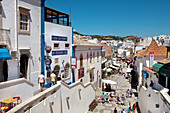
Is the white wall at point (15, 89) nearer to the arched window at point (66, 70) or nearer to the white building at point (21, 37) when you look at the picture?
the white building at point (21, 37)

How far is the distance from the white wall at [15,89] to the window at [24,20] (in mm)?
4127

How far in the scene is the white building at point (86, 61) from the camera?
1917 centimetres

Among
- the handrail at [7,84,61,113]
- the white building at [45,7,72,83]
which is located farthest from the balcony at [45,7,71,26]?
the handrail at [7,84,61,113]

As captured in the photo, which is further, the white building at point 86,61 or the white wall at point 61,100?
the white building at point 86,61

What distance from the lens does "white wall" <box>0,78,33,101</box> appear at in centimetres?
730

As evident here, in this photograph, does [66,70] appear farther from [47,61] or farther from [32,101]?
[32,101]

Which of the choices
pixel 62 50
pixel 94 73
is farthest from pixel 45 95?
pixel 94 73

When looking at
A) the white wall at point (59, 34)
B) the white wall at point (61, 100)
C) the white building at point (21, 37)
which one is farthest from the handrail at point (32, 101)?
the white wall at point (59, 34)

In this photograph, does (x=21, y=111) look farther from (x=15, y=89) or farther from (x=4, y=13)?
(x=4, y=13)

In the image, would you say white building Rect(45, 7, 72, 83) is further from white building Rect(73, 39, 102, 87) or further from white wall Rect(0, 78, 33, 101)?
white wall Rect(0, 78, 33, 101)

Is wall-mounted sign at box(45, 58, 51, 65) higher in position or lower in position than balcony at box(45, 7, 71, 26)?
lower

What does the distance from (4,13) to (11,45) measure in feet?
6.55

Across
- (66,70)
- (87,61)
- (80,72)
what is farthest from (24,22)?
(87,61)

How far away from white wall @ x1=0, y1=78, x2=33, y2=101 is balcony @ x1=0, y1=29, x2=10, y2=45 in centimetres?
276
